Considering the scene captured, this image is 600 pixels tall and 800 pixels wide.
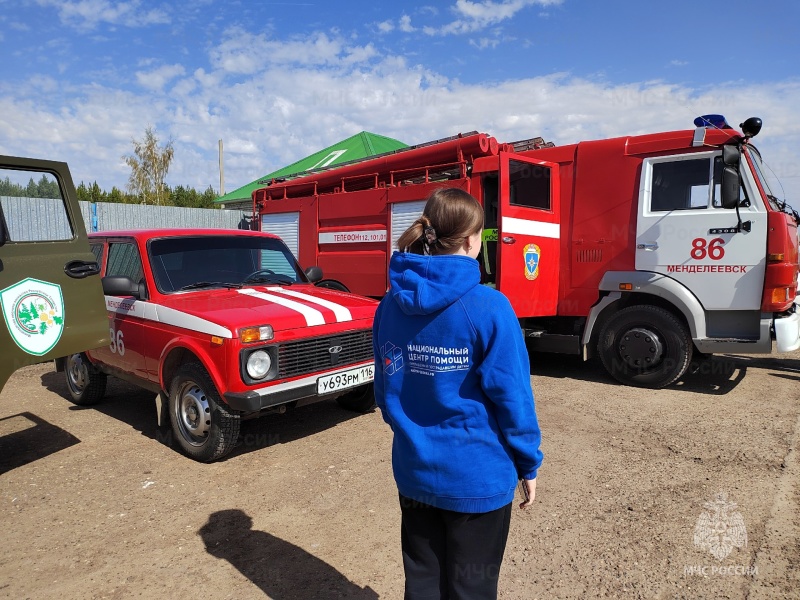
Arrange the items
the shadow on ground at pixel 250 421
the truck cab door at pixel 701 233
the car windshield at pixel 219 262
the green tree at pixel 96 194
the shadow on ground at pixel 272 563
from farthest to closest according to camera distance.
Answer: the green tree at pixel 96 194, the truck cab door at pixel 701 233, the car windshield at pixel 219 262, the shadow on ground at pixel 250 421, the shadow on ground at pixel 272 563

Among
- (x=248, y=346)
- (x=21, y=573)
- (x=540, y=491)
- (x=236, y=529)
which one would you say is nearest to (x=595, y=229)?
(x=540, y=491)

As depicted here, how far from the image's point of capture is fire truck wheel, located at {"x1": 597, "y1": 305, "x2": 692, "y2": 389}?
→ 20.4ft

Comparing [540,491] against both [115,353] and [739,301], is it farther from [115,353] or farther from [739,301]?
[115,353]

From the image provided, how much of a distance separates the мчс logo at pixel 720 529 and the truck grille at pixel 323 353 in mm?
2658

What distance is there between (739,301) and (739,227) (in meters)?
0.75

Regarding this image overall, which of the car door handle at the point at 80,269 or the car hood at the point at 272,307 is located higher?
the car door handle at the point at 80,269

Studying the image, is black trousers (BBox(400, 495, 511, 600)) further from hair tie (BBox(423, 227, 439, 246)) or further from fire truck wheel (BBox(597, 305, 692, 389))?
fire truck wheel (BBox(597, 305, 692, 389))

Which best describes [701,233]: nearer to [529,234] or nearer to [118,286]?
[529,234]

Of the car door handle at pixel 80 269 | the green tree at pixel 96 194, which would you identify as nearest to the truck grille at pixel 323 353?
the car door handle at pixel 80 269

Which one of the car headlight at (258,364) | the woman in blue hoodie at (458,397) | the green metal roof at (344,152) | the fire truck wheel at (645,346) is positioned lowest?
the fire truck wheel at (645,346)

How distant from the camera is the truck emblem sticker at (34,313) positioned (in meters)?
3.63

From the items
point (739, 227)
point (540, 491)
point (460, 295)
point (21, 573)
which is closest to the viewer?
point (460, 295)

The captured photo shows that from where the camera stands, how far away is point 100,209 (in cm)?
1587

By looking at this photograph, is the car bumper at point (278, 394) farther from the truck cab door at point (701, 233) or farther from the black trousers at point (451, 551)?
the truck cab door at point (701, 233)
